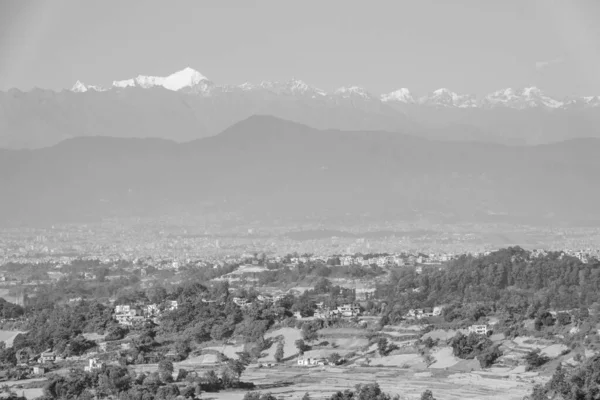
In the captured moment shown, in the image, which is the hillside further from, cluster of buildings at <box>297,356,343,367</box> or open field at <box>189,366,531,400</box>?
open field at <box>189,366,531,400</box>

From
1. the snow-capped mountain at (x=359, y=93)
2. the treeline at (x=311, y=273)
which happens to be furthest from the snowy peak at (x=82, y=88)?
the treeline at (x=311, y=273)

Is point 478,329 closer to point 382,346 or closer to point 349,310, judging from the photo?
point 382,346

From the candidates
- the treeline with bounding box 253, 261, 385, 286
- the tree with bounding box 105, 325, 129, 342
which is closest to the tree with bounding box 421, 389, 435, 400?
the tree with bounding box 105, 325, 129, 342

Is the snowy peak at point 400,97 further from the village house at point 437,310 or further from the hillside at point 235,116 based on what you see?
the village house at point 437,310

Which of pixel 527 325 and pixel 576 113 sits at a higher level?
pixel 576 113

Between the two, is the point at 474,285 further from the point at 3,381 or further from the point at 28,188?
the point at 28,188

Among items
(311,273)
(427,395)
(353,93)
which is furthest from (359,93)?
(427,395)

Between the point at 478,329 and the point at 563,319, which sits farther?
the point at 478,329

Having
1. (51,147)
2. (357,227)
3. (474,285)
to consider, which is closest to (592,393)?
(474,285)
